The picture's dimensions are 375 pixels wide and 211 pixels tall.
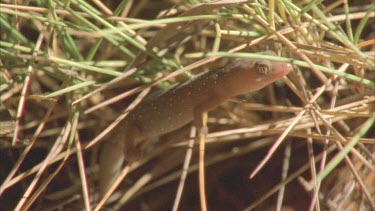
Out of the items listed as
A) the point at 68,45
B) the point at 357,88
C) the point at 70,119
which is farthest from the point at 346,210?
the point at 68,45

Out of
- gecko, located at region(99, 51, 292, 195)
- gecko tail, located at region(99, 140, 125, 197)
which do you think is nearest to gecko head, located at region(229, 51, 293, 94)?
gecko, located at region(99, 51, 292, 195)

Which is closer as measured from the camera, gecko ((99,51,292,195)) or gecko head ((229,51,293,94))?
gecko head ((229,51,293,94))

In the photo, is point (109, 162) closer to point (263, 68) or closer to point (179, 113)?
point (179, 113)

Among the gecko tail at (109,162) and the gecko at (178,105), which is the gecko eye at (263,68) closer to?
the gecko at (178,105)

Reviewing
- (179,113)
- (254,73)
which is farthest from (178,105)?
(254,73)

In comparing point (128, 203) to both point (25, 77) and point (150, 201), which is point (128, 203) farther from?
point (25, 77)

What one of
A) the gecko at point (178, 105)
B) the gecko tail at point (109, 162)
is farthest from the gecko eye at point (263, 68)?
the gecko tail at point (109, 162)

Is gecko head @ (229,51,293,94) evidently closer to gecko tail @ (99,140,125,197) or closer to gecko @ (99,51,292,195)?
gecko @ (99,51,292,195)

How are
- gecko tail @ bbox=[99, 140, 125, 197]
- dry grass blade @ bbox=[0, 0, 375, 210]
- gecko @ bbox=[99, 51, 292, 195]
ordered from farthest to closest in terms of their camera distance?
gecko tail @ bbox=[99, 140, 125, 197]
gecko @ bbox=[99, 51, 292, 195]
dry grass blade @ bbox=[0, 0, 375, 210]
